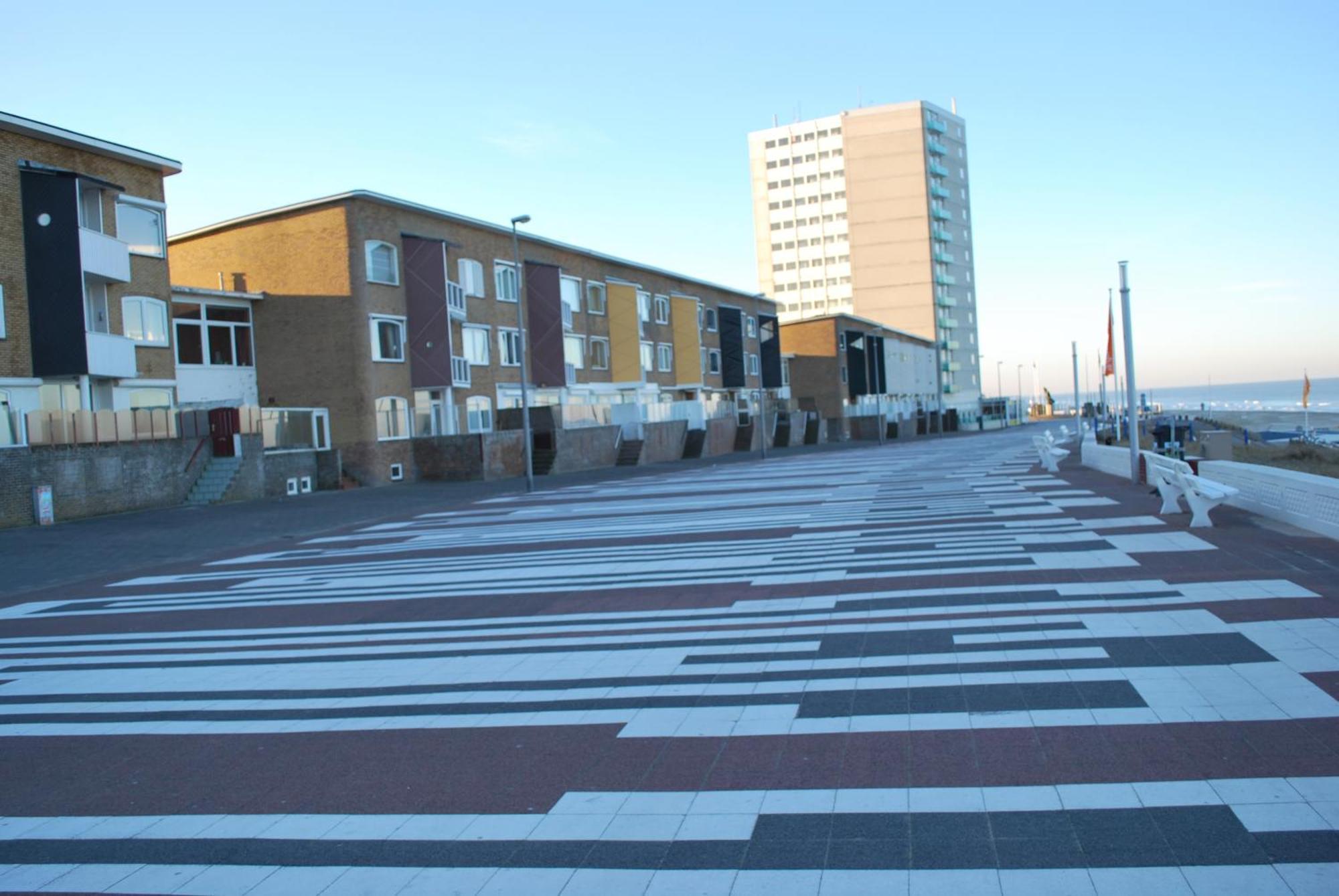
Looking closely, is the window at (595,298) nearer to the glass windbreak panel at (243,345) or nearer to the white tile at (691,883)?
the glass windbreak panel at (243,345)

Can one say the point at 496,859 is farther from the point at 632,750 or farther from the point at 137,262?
the point at 137,262

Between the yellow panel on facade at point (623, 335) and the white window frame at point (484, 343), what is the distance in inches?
468

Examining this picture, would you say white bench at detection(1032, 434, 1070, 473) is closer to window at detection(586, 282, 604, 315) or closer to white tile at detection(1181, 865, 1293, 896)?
white tile at detection(1181, 865, 1293, 896)

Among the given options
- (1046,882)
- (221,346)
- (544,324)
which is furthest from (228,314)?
(1046,882)

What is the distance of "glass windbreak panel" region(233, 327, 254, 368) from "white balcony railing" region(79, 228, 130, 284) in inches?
286

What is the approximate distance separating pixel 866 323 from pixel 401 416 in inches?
2572

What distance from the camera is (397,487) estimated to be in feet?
117

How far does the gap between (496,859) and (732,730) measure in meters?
2.10

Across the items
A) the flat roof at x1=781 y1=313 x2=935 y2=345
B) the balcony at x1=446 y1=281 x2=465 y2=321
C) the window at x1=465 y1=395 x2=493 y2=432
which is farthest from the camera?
the flat roof at x1=781 y1=313 x2=935 y2=345

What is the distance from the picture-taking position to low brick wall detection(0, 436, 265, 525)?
2320 cm

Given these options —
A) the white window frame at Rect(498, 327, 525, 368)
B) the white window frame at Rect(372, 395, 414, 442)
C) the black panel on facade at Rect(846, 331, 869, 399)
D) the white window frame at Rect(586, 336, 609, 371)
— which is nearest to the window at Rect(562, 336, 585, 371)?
the white window frame at Rect(586, 336, 609, 371)

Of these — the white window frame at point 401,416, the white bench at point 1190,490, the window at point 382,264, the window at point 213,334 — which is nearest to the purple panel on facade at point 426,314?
the window at point 382,264

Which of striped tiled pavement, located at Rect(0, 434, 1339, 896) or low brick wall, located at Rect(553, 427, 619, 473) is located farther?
low brick wall, located at Rect(553, 427, 619, 473)

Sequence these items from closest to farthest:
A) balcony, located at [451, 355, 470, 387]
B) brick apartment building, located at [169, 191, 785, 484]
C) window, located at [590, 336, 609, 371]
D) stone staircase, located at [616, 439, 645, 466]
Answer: brick apartment building, located at [169, 191, 785, 484]
balcony, located at [451, 355, 470, 387]
stone staircase, located at [616, 439, 645, 466]
window, located at [590, 336, 609, 371]
